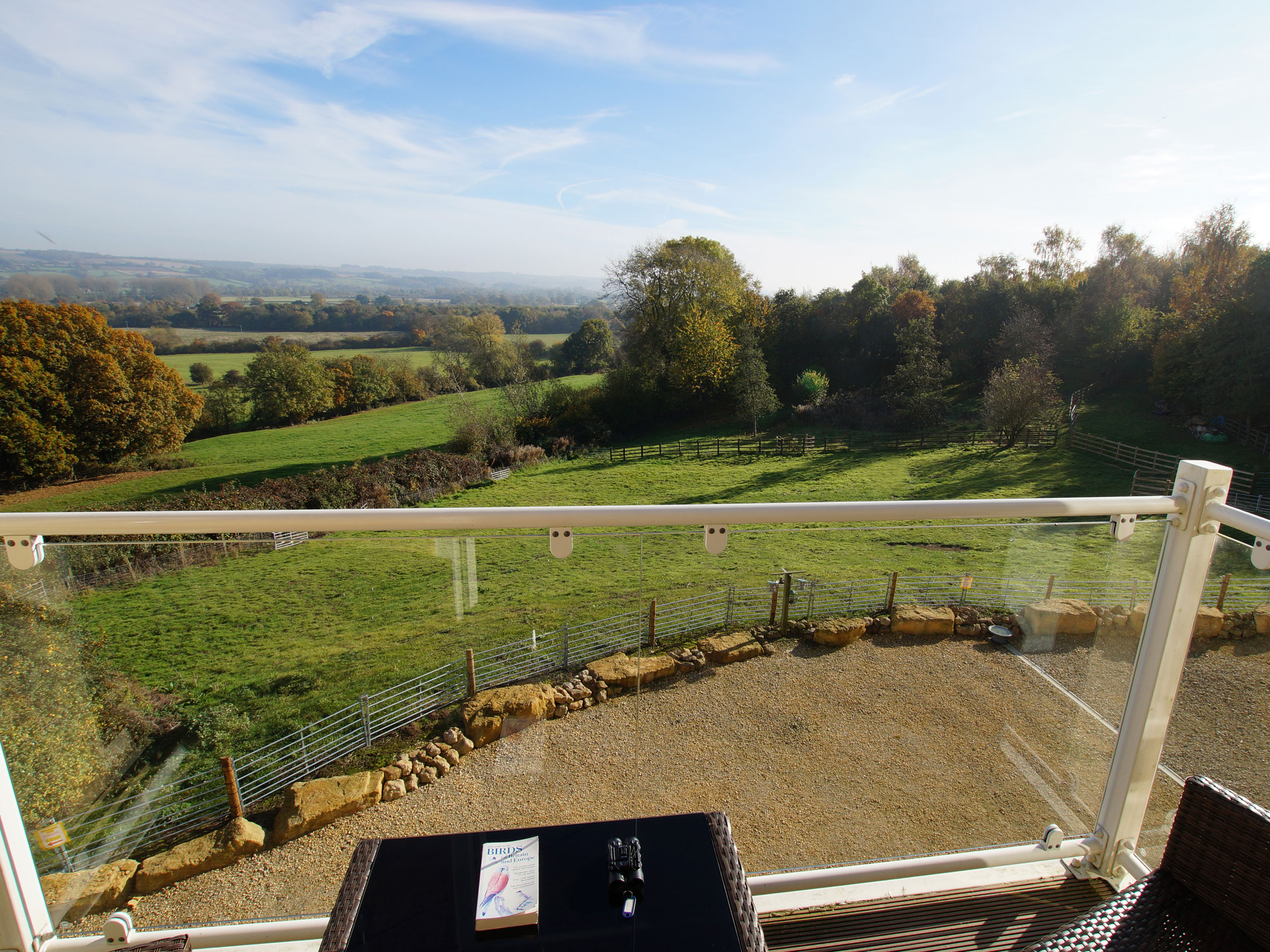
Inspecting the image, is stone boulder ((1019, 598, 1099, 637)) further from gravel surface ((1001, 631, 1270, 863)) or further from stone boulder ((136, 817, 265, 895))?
stone boulder ((136, 817, 265, 895))

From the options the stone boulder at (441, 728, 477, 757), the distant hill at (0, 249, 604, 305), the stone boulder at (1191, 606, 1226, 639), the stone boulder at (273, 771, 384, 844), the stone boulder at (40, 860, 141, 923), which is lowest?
the stone boulder at (40, 860, 141, 923)

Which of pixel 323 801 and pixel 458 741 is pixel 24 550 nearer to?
pixel 323 801

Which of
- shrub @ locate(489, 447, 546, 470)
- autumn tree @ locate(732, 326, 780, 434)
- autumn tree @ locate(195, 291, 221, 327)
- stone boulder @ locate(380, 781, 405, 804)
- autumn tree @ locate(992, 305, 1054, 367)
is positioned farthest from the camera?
autumn tree @ locate(732, 326, 780, 434)

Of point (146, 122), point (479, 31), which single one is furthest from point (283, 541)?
point (146, 122)

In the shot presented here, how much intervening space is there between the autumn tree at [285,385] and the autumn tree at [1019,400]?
81.4 feet

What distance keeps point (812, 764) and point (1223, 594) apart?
892mm

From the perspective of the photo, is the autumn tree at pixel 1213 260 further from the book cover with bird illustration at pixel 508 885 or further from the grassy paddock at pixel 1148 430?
the book cover with bird illustration at pixel 508 885

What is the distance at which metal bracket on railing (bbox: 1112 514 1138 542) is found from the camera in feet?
3.96

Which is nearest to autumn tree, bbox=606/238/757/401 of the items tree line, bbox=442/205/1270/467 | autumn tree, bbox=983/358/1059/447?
tree line, bbox=442/205/1270/467

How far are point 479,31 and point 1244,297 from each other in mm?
28309

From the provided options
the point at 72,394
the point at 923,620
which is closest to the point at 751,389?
the point at 72,394

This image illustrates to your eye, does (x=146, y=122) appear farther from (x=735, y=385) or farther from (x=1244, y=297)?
(x=1244, y=297)

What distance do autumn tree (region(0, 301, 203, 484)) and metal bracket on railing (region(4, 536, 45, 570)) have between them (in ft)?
69.4

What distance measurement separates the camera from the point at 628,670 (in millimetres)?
1258
